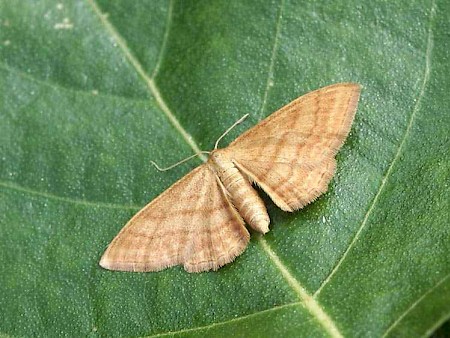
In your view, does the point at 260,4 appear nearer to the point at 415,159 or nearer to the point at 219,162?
the point at 219,162

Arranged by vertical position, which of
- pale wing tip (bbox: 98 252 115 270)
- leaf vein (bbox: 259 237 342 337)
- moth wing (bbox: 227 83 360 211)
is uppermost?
moth wing (bbox: 227 83 360 211)

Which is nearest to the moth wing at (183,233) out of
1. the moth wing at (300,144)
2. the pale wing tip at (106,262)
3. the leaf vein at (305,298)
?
the pale wing tip at (106,262)

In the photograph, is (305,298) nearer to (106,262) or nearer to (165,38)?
(106,262)

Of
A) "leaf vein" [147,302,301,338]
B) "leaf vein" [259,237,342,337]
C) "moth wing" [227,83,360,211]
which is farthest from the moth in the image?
"leaf vein" [147,302,301,338]

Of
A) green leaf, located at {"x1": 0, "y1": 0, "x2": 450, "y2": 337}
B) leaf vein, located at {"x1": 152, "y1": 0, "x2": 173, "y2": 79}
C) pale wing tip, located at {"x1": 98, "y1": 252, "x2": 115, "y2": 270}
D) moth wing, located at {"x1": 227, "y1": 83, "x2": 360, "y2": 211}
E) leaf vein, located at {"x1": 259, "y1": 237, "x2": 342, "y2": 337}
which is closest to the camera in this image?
leaf vein, located at {"x1": 259, "y1": 237, "x2": 342, "y2": 337}

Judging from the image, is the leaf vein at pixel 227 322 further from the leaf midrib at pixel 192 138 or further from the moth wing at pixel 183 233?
the moth wing at pixel 183 233

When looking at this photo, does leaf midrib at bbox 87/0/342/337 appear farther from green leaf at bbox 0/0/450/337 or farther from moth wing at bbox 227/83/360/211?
moth wing at bbox 227/83/360/211
